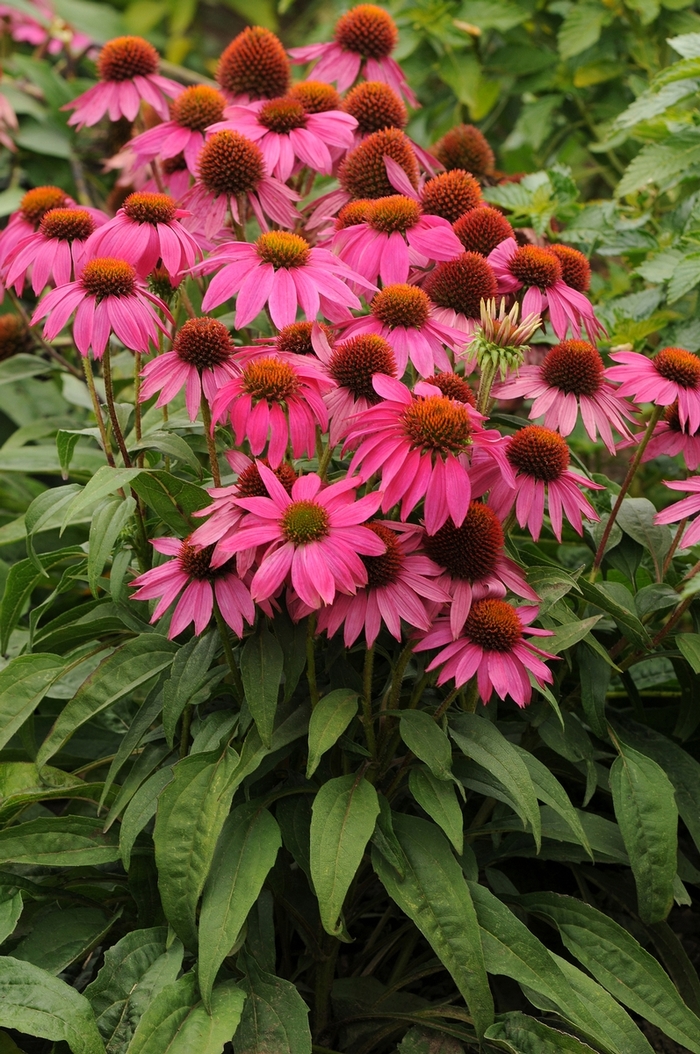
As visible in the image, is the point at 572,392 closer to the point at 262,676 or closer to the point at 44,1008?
the point at 262,676

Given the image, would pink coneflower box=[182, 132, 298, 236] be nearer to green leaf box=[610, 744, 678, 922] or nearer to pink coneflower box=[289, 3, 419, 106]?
pink coneflower box=[289, 3, 419, 106]

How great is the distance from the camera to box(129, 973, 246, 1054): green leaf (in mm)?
1023

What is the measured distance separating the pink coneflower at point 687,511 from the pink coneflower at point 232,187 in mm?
569

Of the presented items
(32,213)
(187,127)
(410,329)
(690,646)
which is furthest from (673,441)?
(32,213)

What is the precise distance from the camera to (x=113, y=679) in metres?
1.19

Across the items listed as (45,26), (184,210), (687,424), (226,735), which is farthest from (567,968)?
(45,26)

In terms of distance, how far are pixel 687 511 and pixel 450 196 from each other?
496 mm

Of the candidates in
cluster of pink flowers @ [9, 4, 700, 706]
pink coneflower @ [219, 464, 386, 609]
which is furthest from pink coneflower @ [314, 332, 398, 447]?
pink coneflower @ [219, 464, 386, 609]

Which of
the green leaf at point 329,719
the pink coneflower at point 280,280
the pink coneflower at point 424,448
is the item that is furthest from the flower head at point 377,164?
the green leaf at point 329,719

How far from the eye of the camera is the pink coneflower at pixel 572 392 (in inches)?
47.3

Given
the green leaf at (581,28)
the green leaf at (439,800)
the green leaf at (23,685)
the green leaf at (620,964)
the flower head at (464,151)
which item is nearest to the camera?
the green leaf at (439,800)

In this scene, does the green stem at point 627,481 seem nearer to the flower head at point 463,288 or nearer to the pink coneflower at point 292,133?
the flower head at point 463,288

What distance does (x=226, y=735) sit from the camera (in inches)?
45.4

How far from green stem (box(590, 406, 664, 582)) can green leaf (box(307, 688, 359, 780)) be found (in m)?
0.41
